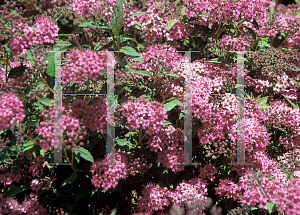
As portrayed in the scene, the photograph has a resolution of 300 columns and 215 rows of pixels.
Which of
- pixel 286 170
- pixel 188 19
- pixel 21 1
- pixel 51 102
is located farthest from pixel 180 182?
pixel 21 1

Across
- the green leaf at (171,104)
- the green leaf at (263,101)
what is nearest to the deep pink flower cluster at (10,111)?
the green leaf at (171,104)

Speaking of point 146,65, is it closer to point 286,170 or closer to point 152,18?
point 152,18

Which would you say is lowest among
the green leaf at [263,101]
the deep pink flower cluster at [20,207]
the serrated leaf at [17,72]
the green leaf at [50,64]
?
the deep pink flower cluster at [20,207]

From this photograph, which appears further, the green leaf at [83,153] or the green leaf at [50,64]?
the green leaf at [50,64]

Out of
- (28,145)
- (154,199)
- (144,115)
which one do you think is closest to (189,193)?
(154,199)

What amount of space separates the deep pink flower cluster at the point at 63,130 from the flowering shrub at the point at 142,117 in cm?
1

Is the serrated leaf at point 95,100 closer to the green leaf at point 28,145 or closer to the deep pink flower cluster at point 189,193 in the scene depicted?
the green leaf at point 28,145

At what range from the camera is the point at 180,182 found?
316 centimetres

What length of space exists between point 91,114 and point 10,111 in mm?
633

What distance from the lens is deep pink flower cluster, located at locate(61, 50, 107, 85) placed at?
7.57 ft

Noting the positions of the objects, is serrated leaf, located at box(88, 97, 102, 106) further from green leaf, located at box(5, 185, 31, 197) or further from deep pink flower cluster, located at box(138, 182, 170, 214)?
green leaf, located at box(5, 185, 31, 197)

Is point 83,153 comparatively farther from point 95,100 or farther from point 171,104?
point 171,104

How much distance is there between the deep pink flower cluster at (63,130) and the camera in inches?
90.0

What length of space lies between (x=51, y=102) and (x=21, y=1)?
121 inches
